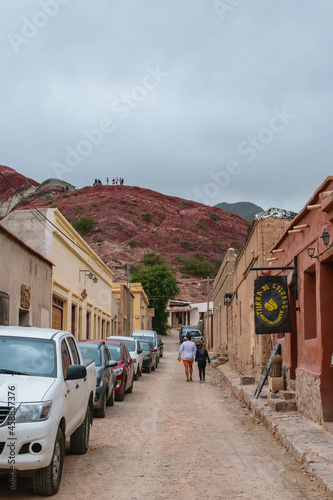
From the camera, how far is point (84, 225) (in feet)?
387

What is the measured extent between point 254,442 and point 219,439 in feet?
2.01

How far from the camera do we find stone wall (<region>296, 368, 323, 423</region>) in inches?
414

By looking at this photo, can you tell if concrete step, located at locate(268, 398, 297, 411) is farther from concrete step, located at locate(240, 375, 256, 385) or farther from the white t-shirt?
the white t-shirt

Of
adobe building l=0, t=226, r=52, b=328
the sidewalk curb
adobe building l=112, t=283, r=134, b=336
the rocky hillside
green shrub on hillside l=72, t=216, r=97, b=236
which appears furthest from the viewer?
green shrub on hillside l=72, t=216, r=97, b=236

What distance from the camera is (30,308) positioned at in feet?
61.8

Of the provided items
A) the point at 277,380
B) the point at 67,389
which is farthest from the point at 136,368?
the point at 67,389

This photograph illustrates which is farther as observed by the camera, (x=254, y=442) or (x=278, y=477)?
(x=254, y=442)

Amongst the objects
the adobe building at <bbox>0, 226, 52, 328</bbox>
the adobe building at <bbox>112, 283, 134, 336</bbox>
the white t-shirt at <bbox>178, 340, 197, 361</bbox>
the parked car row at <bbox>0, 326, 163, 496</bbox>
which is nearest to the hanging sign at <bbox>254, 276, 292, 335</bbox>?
the parked car row at <bbox>0, 326, 163, 496</bbox>

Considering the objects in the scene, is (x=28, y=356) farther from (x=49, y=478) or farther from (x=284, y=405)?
(x=284, y=405)

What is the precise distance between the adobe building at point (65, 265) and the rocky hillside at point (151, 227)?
54476 millimetres

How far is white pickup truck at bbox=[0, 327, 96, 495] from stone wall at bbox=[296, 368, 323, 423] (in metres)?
4.41

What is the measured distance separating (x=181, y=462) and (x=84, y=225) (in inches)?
4373

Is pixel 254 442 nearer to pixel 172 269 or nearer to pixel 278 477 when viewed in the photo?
pixel 278 477

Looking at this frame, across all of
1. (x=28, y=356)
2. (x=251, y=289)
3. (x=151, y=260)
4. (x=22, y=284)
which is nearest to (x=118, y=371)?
(x=22, y=284)
